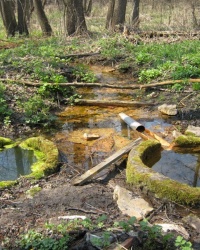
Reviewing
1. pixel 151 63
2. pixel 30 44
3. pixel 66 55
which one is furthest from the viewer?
pixel 30 44

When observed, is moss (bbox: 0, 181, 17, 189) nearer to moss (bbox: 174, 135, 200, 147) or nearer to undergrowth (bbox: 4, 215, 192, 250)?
undergrowth (bbox: 4, 215, 192, 250)

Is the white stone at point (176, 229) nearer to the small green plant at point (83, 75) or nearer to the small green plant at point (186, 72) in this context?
the small green plant at point (186, 72)

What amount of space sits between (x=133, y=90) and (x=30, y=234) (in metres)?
7.77

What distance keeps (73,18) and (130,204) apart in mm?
14212

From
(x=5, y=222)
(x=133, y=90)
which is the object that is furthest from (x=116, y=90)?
(x=5, y=222)

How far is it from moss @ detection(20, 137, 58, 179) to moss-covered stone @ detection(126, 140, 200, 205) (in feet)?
4.86

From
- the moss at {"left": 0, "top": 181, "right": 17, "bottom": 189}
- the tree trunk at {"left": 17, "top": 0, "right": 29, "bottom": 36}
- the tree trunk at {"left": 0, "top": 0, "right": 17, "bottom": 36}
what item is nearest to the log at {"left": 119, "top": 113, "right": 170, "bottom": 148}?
the moss at {"left": 0, "top": 181, "right": 17, "bottom": 189}

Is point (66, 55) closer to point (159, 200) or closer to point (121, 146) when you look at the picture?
point (121, 146)

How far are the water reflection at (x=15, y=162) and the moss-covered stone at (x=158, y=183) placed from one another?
6.78 feet

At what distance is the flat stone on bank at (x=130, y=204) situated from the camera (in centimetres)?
510

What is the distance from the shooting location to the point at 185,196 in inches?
214

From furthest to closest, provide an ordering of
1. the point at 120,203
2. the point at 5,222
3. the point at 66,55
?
the point at 66,55, the point at 120,203, the point at 5,222

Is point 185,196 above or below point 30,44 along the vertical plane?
below

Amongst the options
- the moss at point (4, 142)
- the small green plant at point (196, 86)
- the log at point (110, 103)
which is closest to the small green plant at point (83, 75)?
the log at point (110, 103)
